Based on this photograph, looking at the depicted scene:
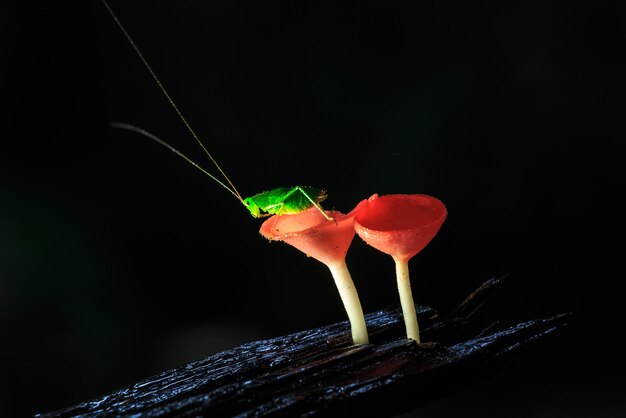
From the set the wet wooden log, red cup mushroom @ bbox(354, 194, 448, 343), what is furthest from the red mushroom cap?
the wet wooden log

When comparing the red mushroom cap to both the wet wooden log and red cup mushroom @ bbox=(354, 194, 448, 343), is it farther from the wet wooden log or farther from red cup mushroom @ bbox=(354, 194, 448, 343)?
the wet wooden log

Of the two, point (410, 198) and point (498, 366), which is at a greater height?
point (410, 198)

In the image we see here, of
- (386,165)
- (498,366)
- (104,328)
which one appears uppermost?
(386,165)

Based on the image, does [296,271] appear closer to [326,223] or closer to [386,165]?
[386,165]

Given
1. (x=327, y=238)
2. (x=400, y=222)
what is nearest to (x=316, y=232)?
(x=327, y=238)

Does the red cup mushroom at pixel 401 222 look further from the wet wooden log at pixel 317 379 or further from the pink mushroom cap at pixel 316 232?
the wet wooden log at pixel 317 379

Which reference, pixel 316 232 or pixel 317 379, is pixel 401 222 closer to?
pixel 316 232

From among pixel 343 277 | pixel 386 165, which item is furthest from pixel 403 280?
pixel 386 165
